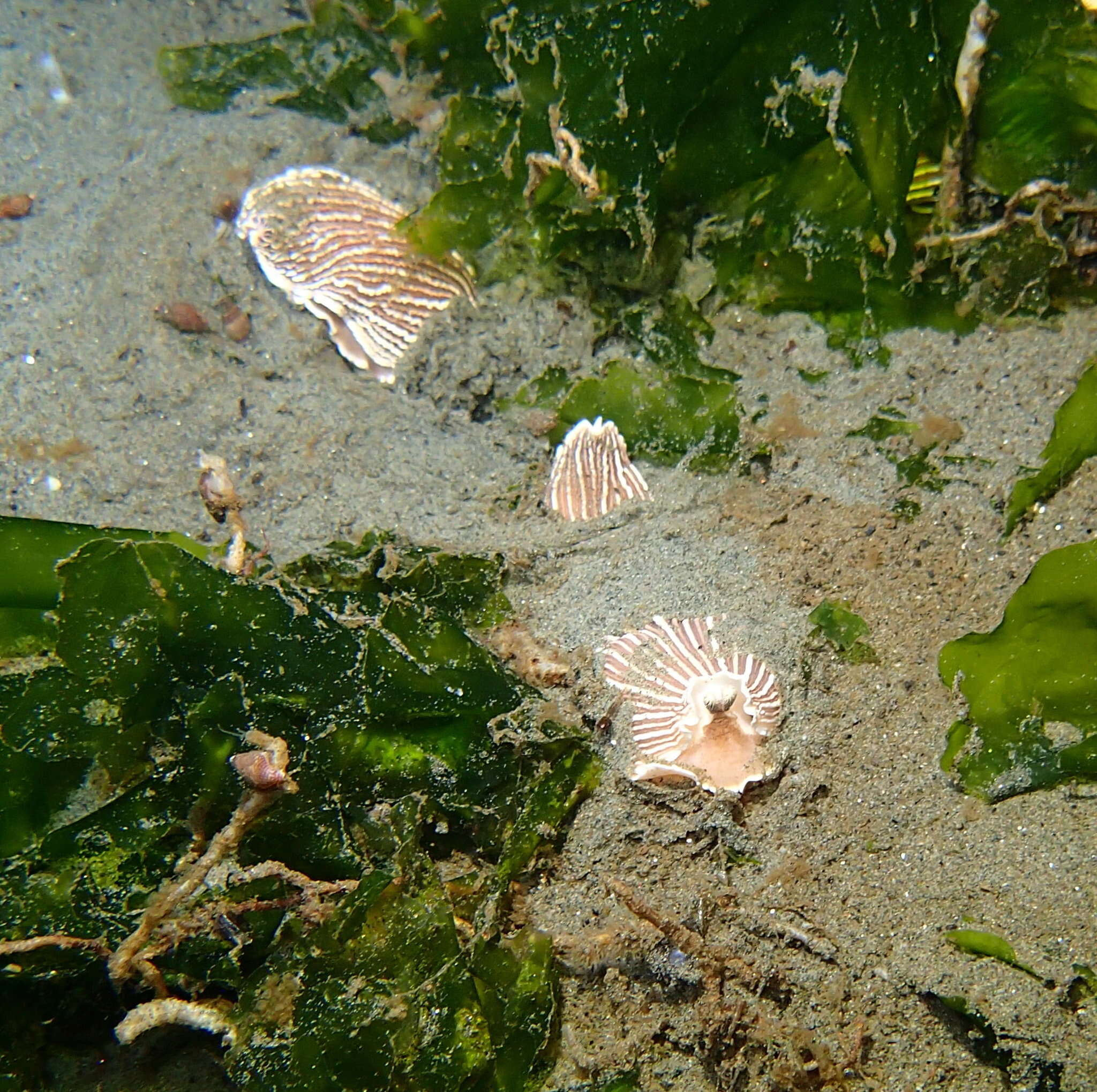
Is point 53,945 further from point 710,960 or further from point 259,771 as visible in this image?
point 710,960

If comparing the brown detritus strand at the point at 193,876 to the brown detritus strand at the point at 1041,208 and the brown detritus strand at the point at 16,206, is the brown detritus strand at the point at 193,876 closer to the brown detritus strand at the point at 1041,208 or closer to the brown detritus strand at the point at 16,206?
the brown detritus strand at the point at 1041,208

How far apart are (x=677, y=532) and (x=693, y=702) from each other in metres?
0.62

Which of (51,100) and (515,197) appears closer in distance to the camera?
(515,197)

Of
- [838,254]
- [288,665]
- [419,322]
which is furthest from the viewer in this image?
[419,322]

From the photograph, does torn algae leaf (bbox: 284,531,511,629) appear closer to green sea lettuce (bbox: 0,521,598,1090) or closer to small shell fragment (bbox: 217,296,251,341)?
green sea lettuce (bbox: 0,521,598,1090)

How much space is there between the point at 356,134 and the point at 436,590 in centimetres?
277

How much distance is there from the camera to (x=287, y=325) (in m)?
3.22

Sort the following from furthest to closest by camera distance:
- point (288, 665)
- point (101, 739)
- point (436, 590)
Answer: point (436, 590), point (288, 665), point (101, 739)

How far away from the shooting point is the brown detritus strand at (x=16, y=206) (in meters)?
3.37

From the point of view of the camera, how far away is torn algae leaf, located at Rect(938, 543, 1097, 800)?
193cm

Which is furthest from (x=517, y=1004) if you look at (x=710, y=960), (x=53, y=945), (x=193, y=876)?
(x=53, y=945)

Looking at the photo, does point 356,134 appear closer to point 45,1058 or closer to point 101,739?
point 101,739

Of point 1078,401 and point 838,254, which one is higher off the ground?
point 838,254

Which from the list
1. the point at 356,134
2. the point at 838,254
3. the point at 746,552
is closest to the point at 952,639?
the point at 746,552
